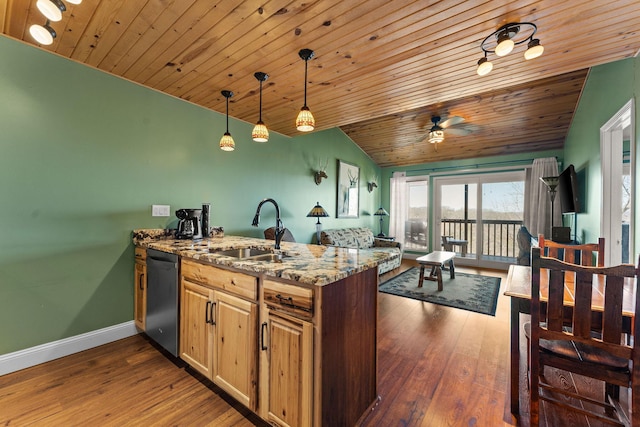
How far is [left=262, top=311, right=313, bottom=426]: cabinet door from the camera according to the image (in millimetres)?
1193

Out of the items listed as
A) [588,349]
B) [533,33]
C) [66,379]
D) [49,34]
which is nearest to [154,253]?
[66,379]

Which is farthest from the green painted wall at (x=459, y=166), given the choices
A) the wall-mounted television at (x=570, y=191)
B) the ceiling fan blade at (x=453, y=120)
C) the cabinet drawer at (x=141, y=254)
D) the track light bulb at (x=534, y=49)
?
the cabinet drawer at (x=141, y=254)

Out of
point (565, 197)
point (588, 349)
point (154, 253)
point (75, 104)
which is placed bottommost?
point (588, 349)

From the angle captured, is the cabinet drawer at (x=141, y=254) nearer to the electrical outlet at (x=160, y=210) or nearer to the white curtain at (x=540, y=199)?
the electrical outlet at (x=160, y=210)

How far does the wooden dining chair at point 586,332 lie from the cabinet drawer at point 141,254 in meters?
2.87

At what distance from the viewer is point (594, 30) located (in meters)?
1.79

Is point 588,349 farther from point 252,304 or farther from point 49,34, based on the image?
point 49,34

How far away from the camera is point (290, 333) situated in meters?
1.26

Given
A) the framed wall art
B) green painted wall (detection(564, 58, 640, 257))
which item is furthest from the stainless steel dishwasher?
the framed wall art

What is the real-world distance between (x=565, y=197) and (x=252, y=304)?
462 cm

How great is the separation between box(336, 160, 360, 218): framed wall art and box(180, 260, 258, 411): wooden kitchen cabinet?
379cm

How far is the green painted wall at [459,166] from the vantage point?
5137 millimetres

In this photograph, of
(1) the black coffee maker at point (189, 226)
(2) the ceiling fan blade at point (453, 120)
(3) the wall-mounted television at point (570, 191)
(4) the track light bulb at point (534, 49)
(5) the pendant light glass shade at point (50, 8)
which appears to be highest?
(2) the ceiling fan blade at point (453, 120)

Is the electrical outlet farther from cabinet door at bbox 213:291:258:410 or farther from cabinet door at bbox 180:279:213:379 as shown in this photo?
cabinet door at bbox 213:291:258:410
